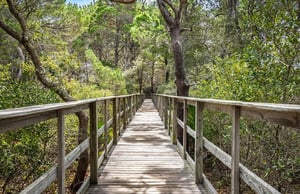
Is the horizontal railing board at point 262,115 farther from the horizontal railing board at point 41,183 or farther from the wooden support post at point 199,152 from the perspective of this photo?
the horizontal railing board at point 41,183

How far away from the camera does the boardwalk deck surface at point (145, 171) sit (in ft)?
10.2

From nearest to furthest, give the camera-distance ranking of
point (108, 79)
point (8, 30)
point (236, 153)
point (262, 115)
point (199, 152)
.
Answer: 1. point (262, 115)
2. point (236, 153)
3. point (199, 152)
4. point (8, 30)
5. point (108, 79)

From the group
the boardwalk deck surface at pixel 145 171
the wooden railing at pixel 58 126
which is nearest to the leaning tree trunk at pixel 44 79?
the boardwalk deck surface at pixel 145 171

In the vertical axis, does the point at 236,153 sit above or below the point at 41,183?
above

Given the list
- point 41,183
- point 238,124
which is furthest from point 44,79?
point 238,124

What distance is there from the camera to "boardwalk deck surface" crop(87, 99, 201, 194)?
311cm

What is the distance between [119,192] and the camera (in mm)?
2992

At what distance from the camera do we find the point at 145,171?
12.3ft

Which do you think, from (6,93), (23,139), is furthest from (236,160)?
(6,93)

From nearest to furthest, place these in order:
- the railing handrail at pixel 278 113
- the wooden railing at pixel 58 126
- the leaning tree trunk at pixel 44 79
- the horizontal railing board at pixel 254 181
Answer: the railing handrail at pixel 278 113
the wooden railing at pixel 58 126
the horizontal railing board at pixel 254 181
the leaning tree trunk at pixel 44 79

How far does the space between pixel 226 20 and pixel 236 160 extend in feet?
32.0

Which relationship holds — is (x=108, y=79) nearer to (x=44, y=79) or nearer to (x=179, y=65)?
(x=179, y=65)

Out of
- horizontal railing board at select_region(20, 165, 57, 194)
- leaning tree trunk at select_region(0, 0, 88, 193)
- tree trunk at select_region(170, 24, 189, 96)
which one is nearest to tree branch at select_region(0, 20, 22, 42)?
leaning tree trunk at select_region(0, 0, 88, 193)

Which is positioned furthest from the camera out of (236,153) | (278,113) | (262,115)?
(236,153)
